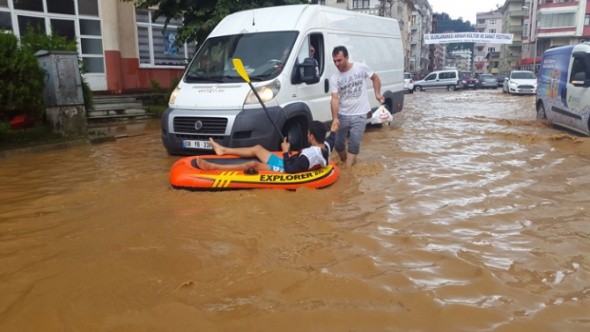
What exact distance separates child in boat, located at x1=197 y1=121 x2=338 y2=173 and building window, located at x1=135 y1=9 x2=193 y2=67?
12604 mm

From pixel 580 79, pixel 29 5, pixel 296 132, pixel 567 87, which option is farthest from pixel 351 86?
pixel 29 5

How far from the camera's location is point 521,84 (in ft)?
86.6

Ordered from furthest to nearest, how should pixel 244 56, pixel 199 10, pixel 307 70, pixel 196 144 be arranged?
1. pixel 199 10
2. pixel 244 56
3. pixel 307 70
4. pixel 196 144

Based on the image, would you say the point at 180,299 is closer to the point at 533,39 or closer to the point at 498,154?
the point at 498,154

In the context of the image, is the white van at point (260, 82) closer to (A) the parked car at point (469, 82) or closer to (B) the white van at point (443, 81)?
(B) the white van at point (443, 81)

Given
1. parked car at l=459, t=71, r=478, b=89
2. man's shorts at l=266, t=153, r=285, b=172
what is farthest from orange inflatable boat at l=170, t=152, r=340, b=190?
parked car at l=459, t=71, r=478, b=89

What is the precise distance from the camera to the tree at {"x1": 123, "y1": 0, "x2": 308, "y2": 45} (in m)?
12.4

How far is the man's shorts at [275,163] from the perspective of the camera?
5.73 meters

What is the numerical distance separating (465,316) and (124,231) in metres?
3.06

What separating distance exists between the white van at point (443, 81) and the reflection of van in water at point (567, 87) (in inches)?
881

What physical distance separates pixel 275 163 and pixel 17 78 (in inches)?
219

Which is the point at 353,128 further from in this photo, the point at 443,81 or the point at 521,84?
the point at 443,81

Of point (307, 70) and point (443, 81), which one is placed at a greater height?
point (307, 70)

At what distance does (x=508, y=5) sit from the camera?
→ 260ft
